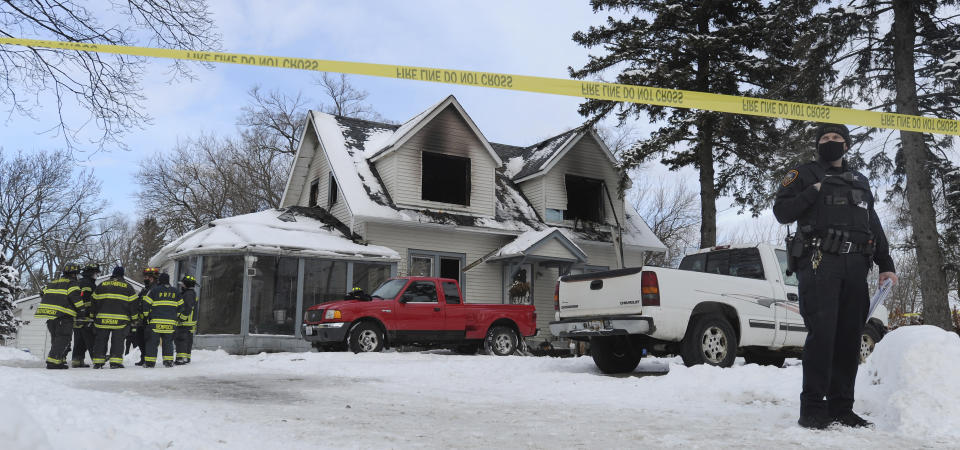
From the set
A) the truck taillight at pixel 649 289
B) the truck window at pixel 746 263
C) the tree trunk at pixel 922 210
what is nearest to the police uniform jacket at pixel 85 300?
the truck taillight at pixel 649 289

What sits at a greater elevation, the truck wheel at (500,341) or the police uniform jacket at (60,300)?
the police uniform jacket at (60,300)

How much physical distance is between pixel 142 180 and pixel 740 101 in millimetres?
37183

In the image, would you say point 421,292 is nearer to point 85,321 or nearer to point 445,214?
point 445,214

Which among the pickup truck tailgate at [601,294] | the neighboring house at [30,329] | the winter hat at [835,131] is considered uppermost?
the winter hat at [835,131]

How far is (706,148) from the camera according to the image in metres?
21.9

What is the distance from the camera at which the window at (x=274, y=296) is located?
56.6 ft

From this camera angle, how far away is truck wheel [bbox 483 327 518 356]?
51.3ft

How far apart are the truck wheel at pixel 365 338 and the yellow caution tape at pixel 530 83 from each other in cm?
672

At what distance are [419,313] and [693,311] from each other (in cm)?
682

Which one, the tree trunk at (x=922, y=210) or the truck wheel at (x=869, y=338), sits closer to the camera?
the truck wheel at (x=869, y=338)

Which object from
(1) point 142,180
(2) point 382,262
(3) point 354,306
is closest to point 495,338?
(3) point 354,306

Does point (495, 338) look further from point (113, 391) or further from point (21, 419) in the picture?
point (21, 419)

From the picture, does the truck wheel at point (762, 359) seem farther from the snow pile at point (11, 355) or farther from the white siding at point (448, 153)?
the snow pile at point (11, 355)

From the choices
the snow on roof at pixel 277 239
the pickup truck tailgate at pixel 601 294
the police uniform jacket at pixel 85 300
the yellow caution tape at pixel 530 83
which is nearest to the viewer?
the yellow caution tape at pixel 530 83
